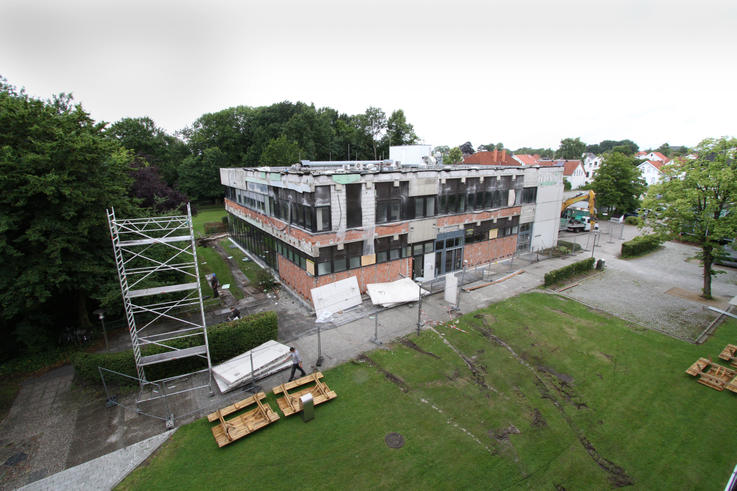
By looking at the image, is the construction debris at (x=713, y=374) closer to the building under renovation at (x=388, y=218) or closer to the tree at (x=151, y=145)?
the building under renovation at (x=388, y=218)

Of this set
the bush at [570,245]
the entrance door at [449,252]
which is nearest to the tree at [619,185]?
the bush at [570,245]

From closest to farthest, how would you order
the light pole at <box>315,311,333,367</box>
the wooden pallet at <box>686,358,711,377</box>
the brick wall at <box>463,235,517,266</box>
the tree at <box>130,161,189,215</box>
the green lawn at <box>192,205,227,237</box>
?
the wooden pallet at <box>686,358,711,377</box>
the light pole at <box>315,311,333,367</box>
the brick wall at <box>463,235,517,266</box>
the tree at <box>130,161,189,215</box>
the green lawn at <box>192,205,227,237</box>

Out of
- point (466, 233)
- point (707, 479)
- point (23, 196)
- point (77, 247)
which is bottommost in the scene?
point (707, 479)

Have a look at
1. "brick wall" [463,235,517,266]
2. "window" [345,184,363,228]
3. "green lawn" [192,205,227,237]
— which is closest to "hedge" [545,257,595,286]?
"brick wall" [463,235,517,266]

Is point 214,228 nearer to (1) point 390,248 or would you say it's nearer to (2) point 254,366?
(1) point 390,248

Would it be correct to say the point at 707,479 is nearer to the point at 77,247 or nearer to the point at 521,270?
the point at 521,270

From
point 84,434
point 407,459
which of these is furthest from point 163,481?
point 407,459

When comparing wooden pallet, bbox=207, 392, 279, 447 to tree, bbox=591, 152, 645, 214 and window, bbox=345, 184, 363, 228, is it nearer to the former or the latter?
window, bbox=345, 184, 363, 228
